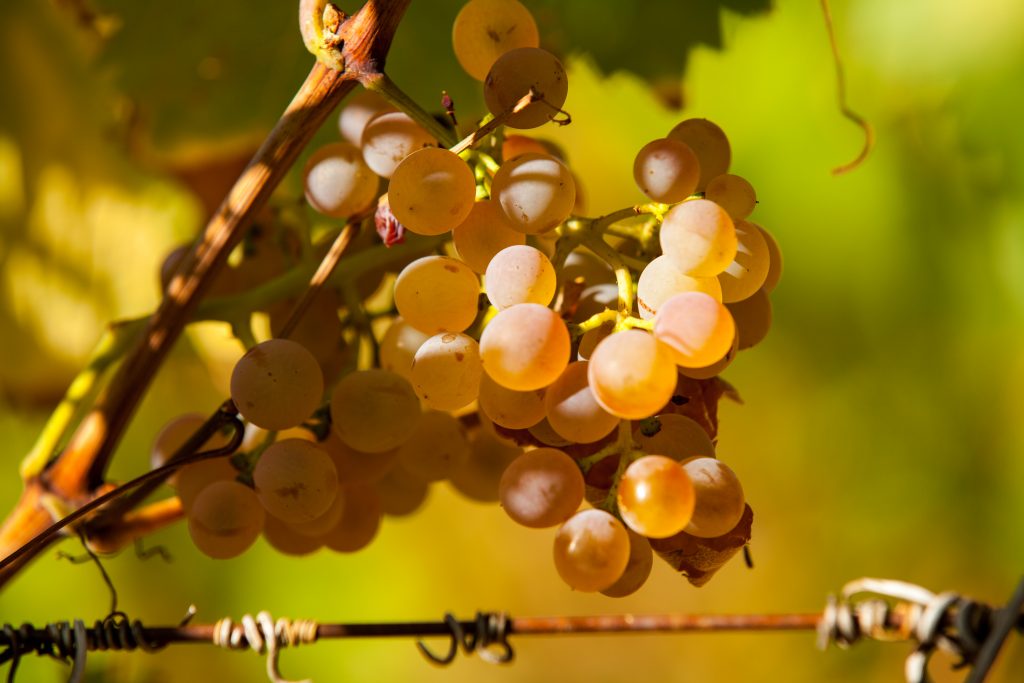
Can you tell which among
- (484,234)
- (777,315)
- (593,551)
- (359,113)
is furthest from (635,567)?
(777,315)

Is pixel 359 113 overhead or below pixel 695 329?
overhead

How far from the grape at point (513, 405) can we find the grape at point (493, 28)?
6.3 inches

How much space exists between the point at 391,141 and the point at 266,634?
8.9 inches

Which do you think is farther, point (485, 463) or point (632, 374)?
point (485, 463)

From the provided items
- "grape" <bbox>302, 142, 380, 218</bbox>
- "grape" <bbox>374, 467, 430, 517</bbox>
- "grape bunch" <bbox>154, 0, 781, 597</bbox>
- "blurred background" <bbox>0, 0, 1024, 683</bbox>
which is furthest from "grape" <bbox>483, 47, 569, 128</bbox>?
"blurred background" <bbox>0, 0, 1024, 683</bbox>

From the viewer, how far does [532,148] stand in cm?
45

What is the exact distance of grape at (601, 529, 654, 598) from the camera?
14.3 inches

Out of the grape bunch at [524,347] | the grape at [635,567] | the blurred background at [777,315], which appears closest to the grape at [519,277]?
the grape bunch at [524,347]

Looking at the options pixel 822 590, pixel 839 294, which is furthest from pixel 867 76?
pixel 822 590

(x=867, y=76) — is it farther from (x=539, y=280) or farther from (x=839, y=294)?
(x=539, y=280)

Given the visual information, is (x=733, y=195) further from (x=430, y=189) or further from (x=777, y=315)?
(x=777, y=315)

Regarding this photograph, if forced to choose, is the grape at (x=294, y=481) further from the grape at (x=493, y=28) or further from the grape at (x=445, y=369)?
the grape at (x=493, y=28)

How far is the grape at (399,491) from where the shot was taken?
0.49 meters

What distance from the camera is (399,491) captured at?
0.50 metres
